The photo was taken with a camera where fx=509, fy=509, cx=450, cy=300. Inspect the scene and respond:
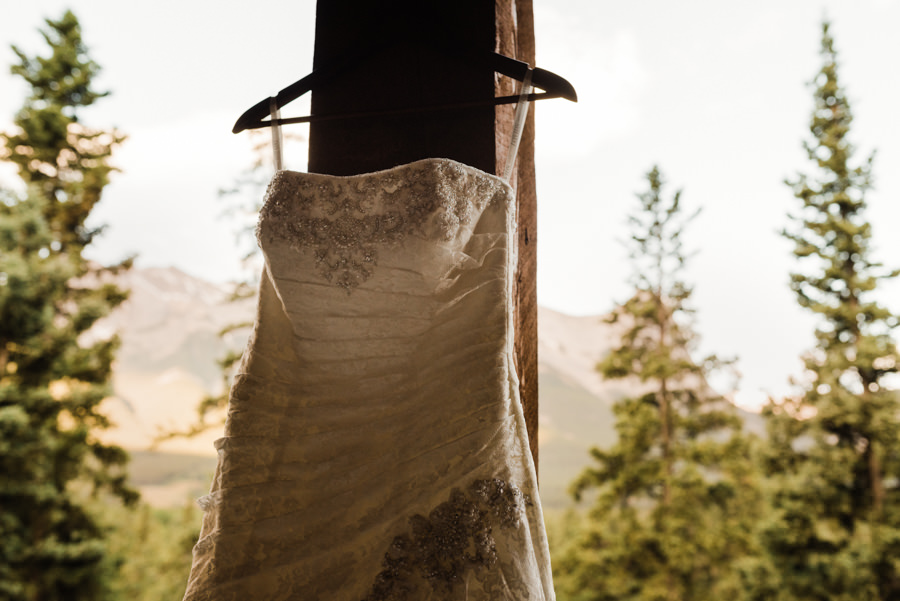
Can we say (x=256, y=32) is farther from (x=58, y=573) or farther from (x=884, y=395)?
(x=884, y=395)

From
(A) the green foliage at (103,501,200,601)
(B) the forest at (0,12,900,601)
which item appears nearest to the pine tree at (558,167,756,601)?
(B) the forest at (0,12,900,601)

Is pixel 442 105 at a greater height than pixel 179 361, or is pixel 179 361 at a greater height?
pixel 442 105

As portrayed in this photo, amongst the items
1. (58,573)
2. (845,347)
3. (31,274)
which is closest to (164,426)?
(58,573)

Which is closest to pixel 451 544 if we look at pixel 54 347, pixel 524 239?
pixel 524 239

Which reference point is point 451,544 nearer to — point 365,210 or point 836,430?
point 365,210

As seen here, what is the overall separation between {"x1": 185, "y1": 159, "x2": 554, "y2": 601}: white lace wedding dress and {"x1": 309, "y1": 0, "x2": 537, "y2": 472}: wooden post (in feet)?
0.63

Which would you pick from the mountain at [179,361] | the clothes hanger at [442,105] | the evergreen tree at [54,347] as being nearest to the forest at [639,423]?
the evergreen tree at [54,347]

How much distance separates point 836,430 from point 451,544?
9998mm

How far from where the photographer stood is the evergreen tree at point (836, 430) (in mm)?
7680

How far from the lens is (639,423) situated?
9.05m

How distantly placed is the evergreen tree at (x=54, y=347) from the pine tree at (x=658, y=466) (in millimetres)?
7911

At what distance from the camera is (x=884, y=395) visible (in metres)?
7.89

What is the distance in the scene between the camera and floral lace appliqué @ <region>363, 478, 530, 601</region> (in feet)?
2.50

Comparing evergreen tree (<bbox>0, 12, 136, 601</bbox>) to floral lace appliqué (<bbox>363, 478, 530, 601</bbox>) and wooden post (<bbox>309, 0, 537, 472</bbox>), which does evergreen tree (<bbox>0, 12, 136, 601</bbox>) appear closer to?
wooden post (<bbox>309, 0, 537, 472</bbox>)
